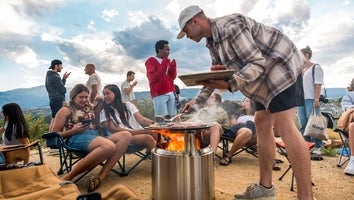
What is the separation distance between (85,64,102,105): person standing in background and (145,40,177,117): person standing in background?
1770 mm

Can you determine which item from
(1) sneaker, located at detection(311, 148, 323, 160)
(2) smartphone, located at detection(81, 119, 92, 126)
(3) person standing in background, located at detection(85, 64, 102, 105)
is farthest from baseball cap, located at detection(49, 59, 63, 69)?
(1) sneaker, located at detection(311, 148, 323, 160)

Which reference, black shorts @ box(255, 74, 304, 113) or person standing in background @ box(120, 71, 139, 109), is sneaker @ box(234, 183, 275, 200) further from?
person standing in background @ box(120, 71, 139, 109)

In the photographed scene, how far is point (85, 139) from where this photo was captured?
12.1 feet

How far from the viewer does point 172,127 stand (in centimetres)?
271

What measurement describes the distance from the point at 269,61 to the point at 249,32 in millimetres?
285

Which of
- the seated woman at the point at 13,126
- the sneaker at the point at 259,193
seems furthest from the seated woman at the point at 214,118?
the seated woman at the point at 13,126

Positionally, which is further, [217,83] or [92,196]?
[217,83]

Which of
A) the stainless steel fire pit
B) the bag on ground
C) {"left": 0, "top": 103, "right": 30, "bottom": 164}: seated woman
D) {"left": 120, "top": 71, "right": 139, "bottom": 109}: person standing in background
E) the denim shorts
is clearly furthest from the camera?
{"left": 120, "top": 71, "right": 139, "bottom": 109}: person standing in background

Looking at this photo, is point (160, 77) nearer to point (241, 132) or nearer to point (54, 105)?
point (241, 132)

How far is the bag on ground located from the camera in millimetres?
5004

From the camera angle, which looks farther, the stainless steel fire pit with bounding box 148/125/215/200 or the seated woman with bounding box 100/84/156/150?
the seated woman with bounding box 100/84/156/150

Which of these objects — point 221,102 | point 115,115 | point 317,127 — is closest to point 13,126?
point 115,115

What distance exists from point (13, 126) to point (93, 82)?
298 cm

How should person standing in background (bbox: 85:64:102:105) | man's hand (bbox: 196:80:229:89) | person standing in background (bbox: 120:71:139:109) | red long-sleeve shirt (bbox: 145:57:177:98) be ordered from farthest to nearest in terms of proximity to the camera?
1. person standing in background (bbox: 120:71:139:109)
2. person standing in background (bbox: 85:64:102:105)
3. red long-sleeve shirt (bbox: 145:57:177:98)
4. man's hand (bbox: 196:80:229:89)
